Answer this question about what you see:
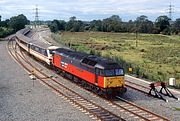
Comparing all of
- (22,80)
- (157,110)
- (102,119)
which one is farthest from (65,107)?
(22,80)

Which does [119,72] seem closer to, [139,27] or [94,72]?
[94,72]

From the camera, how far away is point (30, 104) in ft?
74.5

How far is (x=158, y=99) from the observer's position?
78.3ft

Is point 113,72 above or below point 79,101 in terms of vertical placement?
above

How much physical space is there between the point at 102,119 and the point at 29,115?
14.5 ft

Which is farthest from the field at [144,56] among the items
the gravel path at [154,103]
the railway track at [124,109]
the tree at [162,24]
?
the tree at [162,24]

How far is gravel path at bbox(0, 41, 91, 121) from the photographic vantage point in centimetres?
1959

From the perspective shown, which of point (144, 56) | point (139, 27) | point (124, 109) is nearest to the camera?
point (124, 109)

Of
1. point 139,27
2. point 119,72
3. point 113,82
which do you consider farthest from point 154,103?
point 139,27

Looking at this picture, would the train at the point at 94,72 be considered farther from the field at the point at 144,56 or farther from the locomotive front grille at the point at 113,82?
the field at the point at 144,56

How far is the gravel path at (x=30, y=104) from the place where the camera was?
19.6 metres

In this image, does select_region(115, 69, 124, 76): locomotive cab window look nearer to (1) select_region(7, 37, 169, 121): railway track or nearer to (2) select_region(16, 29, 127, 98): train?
(2) select_region(16, 29, 127, 98): train

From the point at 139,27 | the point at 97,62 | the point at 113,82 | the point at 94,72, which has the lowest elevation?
the point at 113,82

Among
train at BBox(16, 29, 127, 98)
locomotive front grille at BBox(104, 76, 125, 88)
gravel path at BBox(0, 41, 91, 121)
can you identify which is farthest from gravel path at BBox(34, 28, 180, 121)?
gravel path at BBox(0, 41, 91, 121)
